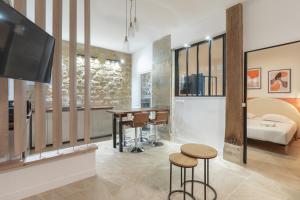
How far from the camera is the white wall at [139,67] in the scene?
5.98 meters

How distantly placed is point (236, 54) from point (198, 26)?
4.50 ft

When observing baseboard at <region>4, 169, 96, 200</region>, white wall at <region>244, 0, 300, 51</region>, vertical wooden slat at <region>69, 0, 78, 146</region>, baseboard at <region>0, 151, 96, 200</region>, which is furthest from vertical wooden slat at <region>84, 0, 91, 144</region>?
white wall at <region>244, 0, 300, 51</region>

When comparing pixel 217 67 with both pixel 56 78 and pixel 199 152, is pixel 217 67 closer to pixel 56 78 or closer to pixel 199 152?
pixel 199 152

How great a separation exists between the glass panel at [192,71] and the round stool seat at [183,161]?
8.51ft

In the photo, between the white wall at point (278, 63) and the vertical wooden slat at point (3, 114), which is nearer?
the vertical wooden slat at point (3, 114)

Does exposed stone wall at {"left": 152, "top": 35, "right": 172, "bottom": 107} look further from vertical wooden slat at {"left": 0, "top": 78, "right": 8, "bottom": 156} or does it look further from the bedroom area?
vertical wooden slat at {"left": 0, "top": 78, "right": 8, "bottom": 156}

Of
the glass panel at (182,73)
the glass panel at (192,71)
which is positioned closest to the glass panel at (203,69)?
the glass panel at (192,71)

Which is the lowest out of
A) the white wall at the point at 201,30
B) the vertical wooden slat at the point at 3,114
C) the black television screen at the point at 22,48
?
the vertical wooden slat at the point at 3,114

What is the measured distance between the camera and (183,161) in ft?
6.79

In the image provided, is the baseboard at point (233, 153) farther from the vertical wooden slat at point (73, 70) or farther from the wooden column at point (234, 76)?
the vertical wooden slat at point (73, 70)

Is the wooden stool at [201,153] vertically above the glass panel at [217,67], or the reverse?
the glass panel at [217,67]

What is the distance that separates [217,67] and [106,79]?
3770 mm

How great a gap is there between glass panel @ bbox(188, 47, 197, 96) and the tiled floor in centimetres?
181

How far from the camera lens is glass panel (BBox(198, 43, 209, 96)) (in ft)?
14.2
